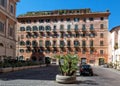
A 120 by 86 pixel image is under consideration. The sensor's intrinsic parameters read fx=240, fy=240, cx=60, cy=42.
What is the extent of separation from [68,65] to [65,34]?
2476 inches

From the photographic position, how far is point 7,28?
160 feet

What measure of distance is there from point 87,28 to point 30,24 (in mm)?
20759

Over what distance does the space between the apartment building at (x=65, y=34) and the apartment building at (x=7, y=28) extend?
3197cm

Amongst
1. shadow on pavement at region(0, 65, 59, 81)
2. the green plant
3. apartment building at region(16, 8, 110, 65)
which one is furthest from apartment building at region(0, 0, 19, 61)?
apartment building at region(16, 8, 110, 65)

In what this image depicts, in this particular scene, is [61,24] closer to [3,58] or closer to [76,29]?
[76,29]

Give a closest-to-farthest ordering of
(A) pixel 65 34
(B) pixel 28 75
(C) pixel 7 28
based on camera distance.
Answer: (B) pixel 28 75 < (C) pixel 7 28 < (A) pixel 65 34

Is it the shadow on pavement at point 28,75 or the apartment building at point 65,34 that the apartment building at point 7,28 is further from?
the apartment building at point 65,34

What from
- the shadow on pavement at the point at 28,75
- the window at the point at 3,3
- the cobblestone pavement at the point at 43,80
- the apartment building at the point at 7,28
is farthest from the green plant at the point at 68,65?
the window at the point at 3,3

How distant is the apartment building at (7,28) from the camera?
45194mm

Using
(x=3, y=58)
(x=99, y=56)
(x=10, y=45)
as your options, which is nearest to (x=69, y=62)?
(x=3, y=58)

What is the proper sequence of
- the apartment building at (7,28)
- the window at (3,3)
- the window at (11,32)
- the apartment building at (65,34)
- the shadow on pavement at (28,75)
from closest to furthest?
the shadow on pavement at (28,75) < the window at (3,3) < the apartment building at (7,28) < the window at (11,32) < the apartment building at (65,34)

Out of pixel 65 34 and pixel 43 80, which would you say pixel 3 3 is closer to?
pixel 43 80

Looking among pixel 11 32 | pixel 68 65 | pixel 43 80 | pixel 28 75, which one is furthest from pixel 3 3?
pixel 68 65

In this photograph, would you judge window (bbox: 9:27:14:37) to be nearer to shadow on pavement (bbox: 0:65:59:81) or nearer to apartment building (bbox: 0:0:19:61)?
apartment building (bbox: 0:0:19:61)
